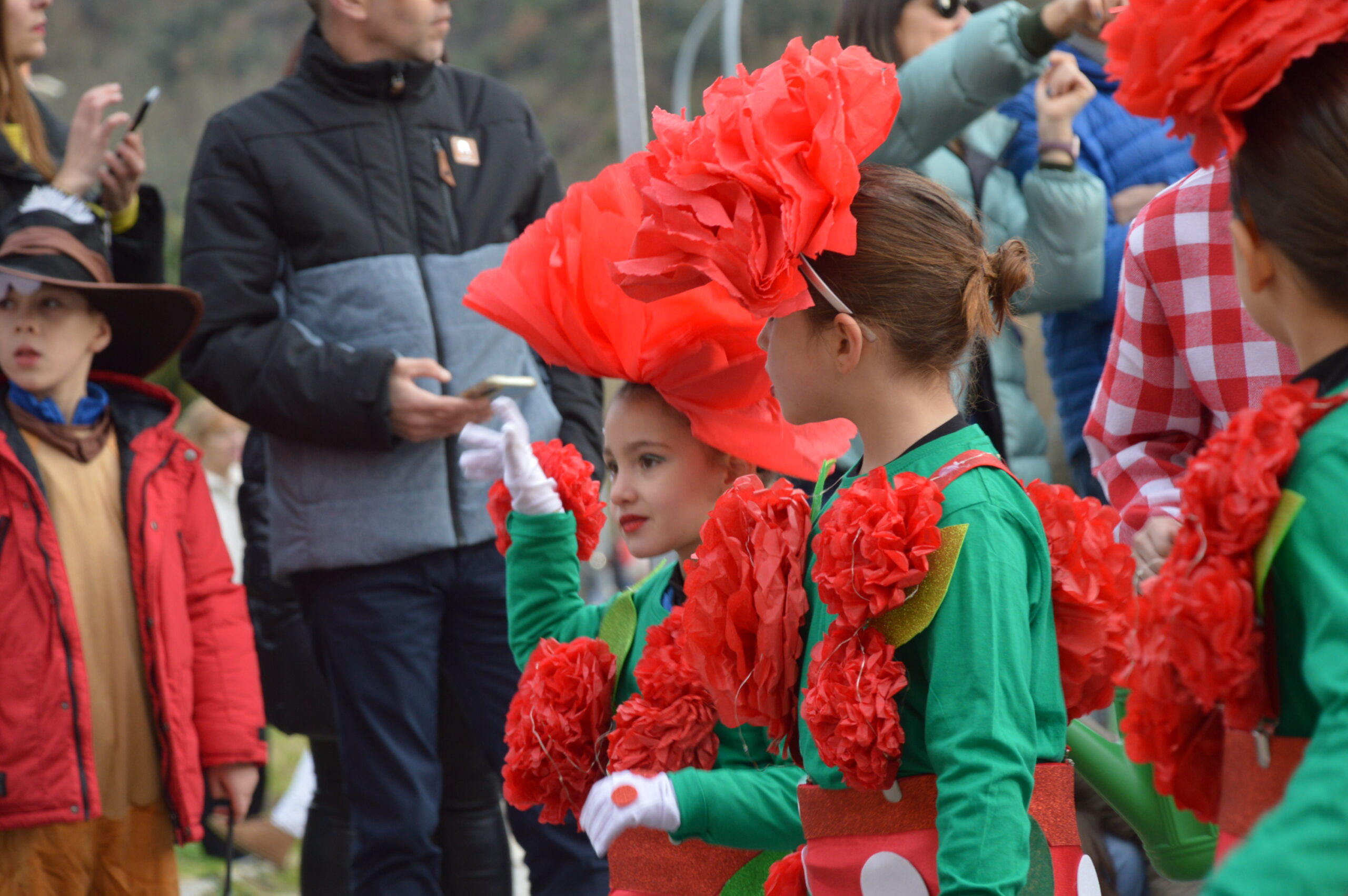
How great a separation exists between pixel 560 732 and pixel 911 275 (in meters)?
1.00

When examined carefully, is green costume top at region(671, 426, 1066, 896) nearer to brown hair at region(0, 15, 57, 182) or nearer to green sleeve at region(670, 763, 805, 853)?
green sleeve at region(670, 763, 805, 853)

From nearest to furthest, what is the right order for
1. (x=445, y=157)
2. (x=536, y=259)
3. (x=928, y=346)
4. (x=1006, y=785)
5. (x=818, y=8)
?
(x=1006, y=785), (x=928, y=346), (x=536, y=259), (x=445, y=157), (x=818, y=8)

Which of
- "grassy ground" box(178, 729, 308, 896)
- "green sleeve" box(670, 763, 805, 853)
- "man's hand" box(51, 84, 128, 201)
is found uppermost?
"man's hand" box(51, 84, 128, 201)

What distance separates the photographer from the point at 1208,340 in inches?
85.9

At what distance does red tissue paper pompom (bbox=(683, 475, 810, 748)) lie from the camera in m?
1.99

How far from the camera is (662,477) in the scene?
265 cm

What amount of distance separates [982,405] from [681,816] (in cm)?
173

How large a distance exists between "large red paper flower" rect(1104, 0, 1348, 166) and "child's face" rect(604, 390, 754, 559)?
1.23 m

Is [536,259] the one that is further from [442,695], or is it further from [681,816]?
[442,695]

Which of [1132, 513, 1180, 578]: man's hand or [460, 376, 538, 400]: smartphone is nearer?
[1132, 513, 1180, 578]: man's hand

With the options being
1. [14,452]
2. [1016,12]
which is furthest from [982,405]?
[14,452]

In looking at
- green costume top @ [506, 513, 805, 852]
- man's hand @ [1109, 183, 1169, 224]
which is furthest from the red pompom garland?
man's hand @ [1109, 183, 1169, 224]

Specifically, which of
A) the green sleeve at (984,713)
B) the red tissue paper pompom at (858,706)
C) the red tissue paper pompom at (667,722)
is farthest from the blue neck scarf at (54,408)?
the green sleeve at (984,713)

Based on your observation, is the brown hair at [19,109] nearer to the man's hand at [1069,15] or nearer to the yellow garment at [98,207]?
the yellow garment at [98,207]
